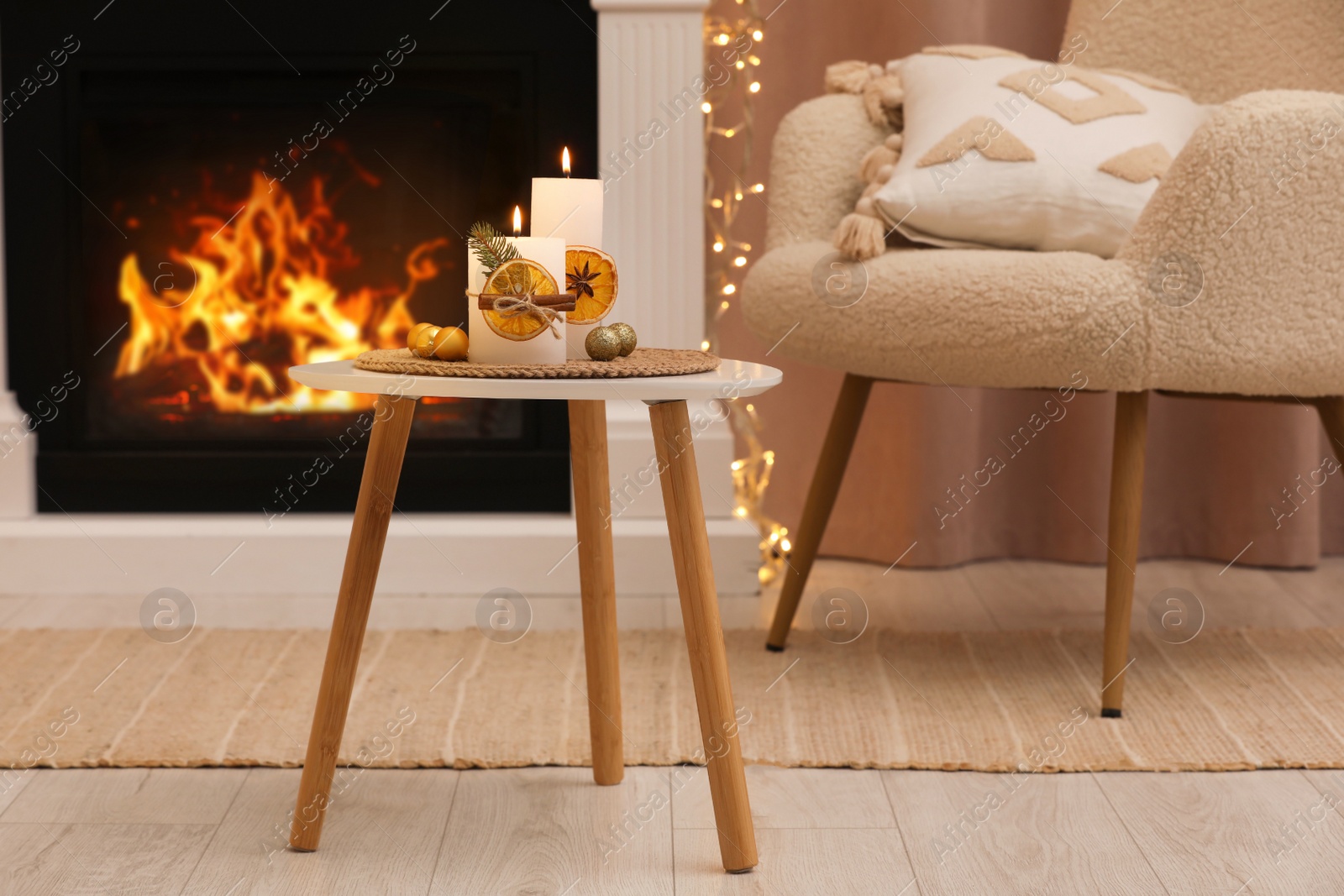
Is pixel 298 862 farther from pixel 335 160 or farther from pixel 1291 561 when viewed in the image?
pixel 1291 561

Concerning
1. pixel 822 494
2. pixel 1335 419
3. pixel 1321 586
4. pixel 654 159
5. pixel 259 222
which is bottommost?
pixel 1321 586

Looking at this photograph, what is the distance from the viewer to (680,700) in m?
1.39

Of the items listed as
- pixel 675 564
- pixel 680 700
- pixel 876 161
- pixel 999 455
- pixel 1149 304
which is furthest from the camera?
pixel 999 455

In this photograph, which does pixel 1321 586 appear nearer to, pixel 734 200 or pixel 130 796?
pixel 734 200

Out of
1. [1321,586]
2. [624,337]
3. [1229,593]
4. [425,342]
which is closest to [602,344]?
[624,337]

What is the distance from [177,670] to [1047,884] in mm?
987

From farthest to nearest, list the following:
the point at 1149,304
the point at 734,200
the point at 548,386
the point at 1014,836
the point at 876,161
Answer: the point at 734,200, the point at 876,161, the point at 1149,304, the point at 1014,836, the point at 548,386

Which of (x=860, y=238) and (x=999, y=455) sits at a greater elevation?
(x=860, y=238)

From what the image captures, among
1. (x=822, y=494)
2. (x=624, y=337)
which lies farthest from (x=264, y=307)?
(x=624, y=337)

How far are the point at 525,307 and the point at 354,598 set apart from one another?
0.89 feet

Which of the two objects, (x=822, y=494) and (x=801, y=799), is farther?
(x=822, y=494)

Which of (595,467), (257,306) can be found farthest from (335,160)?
(595,467)

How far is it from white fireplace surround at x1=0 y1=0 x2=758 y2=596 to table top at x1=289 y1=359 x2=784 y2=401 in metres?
0.92

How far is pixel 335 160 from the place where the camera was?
1932 millimetres
